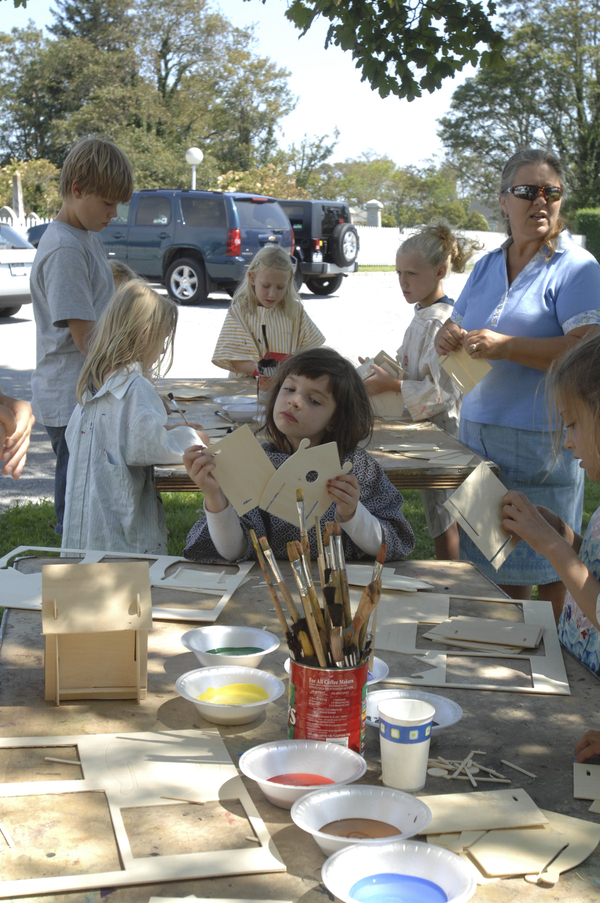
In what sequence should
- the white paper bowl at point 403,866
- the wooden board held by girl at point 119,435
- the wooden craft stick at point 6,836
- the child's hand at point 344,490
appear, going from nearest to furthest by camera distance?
the white paper bowl at point 403,866
the wooden craft stick at point 6,836
the child's hand at point 344,490
the wooden board held by girl at point 119,435

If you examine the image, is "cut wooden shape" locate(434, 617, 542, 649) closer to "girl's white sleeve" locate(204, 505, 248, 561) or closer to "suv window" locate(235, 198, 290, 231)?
"girl's white sleeve" locate(204, 505, 248, 561)

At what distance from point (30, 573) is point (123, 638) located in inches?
27.8

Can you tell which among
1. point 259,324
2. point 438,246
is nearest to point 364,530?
point 438,246

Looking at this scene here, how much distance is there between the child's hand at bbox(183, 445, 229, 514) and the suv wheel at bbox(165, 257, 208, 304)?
13.3m

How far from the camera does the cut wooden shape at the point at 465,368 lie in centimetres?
296

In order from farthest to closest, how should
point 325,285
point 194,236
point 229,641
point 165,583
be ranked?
point 325,285
point 194,236
point 165,583
point 229,641

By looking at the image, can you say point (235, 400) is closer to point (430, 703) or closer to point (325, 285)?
point (430, 703)

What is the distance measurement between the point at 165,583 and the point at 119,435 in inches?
33.0

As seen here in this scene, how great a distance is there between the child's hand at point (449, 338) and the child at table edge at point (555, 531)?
1171 millimetres

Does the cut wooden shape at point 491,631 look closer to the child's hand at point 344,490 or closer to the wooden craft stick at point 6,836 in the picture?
the child's hand at point 344,490

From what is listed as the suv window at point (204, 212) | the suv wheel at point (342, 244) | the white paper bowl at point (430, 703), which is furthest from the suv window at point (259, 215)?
the white paper bowl at point (430, 703)

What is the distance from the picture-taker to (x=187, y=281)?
15.1 m

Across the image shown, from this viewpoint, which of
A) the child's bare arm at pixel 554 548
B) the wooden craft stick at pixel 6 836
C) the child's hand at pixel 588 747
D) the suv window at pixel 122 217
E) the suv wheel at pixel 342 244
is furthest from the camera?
the suv wheel at pixel 342 244

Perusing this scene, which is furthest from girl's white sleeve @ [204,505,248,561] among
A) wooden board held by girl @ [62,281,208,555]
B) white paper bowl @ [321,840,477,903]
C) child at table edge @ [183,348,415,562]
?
white paper bowl @ [321,840,477,903]
